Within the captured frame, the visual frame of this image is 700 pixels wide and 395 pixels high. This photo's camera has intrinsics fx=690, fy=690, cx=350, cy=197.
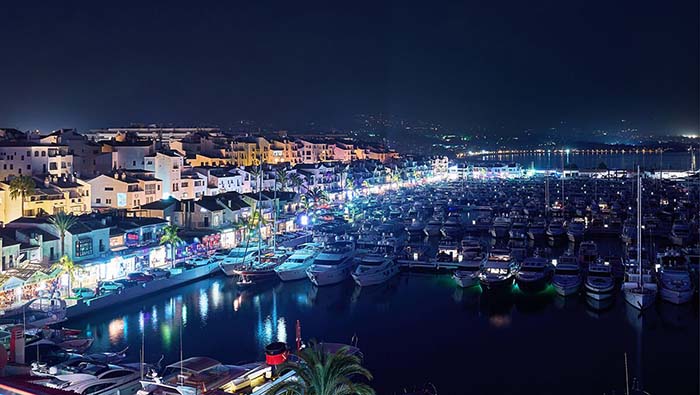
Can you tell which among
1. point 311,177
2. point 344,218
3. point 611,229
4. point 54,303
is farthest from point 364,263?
point 311,177

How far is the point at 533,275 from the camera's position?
1136 inches

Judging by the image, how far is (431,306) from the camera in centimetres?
2714

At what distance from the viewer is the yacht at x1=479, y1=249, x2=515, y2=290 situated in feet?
92.8

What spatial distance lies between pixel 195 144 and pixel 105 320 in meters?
39.0

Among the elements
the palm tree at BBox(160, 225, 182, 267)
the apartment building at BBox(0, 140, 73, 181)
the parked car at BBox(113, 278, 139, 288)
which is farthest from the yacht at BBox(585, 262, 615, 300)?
the apartment building at BBox(0, 140, 73, 181)

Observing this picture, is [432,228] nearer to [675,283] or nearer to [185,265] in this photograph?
[185,265]

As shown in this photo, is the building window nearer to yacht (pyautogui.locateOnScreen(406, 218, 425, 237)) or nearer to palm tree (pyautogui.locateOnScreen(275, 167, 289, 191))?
yacht (pyautogui.locateOnScreen(406, 218, 425, 237))

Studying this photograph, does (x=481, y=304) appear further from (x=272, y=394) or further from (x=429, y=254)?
(x=272, y=394)

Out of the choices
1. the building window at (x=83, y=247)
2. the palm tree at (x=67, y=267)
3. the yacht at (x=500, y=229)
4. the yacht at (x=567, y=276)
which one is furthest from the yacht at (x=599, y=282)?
the building window at (x=83, y=247)

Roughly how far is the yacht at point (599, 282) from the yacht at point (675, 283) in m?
1.86

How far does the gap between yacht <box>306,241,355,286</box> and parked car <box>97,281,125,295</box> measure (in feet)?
26.1

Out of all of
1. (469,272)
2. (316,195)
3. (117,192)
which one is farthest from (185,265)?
(316,195)

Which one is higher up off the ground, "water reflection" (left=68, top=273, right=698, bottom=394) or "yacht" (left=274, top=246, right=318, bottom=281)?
"yacht" (left=274, top=246, right=318, bottom=281)

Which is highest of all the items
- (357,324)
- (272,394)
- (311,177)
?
(311,177)
